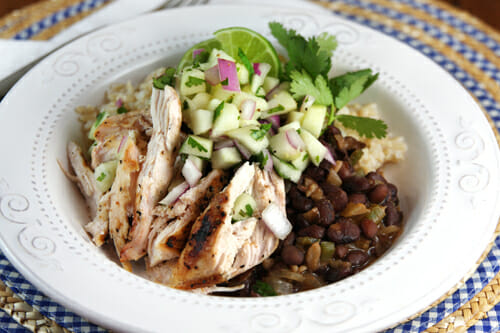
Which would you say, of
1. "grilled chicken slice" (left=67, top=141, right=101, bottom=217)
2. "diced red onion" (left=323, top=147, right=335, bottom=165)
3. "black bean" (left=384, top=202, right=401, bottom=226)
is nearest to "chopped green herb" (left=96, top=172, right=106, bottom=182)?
"grilled chicken slice" (left=67, top=141, right=101, bottom=217)

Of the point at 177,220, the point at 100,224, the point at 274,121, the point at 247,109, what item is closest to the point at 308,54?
the point at 274,121

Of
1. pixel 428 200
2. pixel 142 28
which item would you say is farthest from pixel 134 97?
pixel 428 200

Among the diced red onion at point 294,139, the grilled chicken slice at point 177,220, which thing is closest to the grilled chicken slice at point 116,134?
the grilled chicken slice at point 177,220

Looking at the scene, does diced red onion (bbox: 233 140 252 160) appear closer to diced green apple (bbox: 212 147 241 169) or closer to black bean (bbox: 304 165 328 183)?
diced green apple (bbox: 212 147 241 169)

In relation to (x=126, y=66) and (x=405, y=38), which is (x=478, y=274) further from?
(x=126, y=66)

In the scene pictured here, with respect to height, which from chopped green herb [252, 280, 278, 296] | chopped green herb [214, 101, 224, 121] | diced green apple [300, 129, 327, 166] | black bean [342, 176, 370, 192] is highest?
chopped green herb [214, 101, 224, 121]

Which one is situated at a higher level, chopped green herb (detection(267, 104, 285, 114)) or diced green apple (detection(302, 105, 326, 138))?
chopped green herb (detection(267, 104, 285, 114))

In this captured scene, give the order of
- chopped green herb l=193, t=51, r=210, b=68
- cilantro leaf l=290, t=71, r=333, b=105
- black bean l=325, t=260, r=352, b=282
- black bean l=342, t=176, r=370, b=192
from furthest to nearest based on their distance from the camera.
→ 1. chopped green herb l=193, t=51, r=210, b=68
2. cilantro leaf l=290, t=71, r=333, b=105
3. black bean l=342, t=176, r=370, b=192
4. black bean l=325, t=260, r=352, b=282
